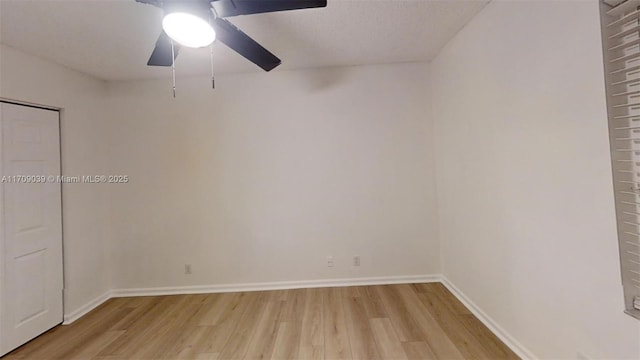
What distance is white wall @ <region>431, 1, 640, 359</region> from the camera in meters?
1.26

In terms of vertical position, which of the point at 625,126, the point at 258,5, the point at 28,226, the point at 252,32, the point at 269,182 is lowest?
the point at 28,226

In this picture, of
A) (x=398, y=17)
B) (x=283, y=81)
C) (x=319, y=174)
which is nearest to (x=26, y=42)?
(x=283, y=81)

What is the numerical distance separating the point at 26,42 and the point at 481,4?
3628 millimetres

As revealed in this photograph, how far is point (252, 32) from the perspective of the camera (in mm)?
2197

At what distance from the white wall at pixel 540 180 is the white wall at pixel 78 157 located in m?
3.85

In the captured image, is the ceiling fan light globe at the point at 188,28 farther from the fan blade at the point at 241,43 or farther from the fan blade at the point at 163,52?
the fan blade at the point at 163,52

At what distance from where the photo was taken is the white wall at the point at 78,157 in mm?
2375

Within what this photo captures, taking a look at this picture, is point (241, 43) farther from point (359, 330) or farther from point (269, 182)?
point (359, 330)

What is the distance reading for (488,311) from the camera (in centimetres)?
218

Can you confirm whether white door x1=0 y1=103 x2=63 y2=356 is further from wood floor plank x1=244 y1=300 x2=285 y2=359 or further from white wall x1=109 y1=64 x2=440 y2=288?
wood floor plank x1=244 y1=300 x2=285 y2=359

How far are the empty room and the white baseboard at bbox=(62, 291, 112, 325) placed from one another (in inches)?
0.9

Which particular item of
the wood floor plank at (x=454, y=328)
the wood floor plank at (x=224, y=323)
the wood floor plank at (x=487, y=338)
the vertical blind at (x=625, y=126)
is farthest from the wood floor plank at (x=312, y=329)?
the vertical blind at (x=625, y=126)

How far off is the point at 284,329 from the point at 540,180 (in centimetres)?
221

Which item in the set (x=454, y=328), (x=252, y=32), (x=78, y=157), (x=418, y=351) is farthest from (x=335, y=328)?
(x=78, y=157)
